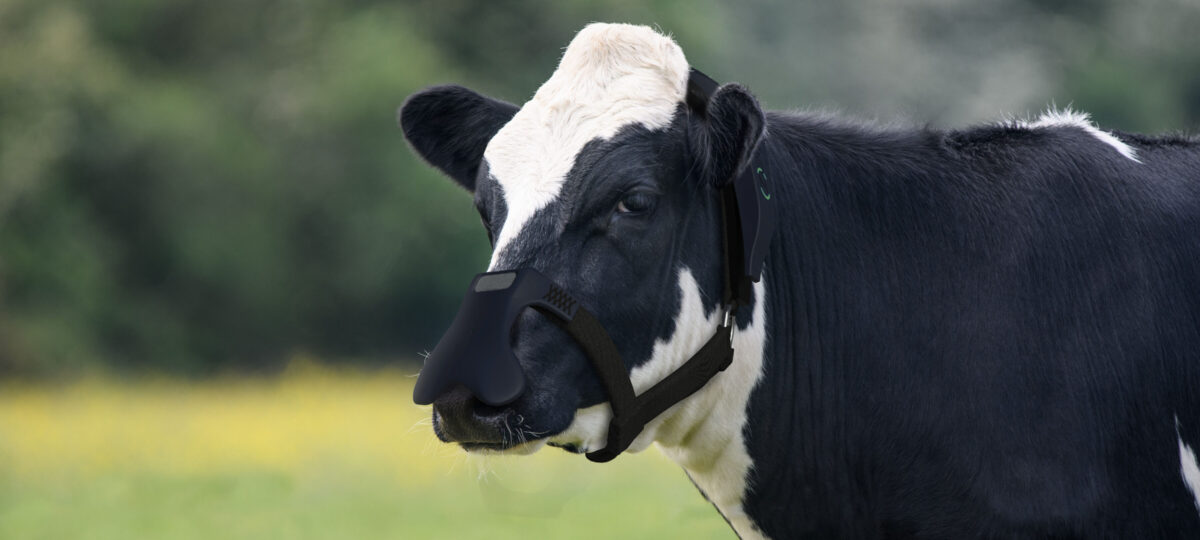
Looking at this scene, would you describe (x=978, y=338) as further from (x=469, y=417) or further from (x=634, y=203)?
(x=469, y=417)

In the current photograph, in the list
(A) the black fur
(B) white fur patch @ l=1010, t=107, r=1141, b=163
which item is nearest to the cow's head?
(A) the black fur

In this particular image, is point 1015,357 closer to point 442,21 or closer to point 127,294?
point 127,294

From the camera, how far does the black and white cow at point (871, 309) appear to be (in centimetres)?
333

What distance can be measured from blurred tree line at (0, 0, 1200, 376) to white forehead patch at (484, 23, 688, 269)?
1894 centimetres

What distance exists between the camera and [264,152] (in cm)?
2325

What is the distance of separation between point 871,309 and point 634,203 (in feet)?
2.67

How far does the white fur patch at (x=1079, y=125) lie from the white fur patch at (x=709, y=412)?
1.03 metres

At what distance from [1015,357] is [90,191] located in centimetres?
2051

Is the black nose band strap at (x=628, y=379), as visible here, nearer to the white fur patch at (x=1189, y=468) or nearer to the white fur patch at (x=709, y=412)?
the white fur patch at (x=709, y=412)

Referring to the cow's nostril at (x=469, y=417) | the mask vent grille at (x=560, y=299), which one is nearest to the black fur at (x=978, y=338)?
the mask vent grille at (x=560, y=299)

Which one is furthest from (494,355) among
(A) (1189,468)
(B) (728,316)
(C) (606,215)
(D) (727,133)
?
(A) (1189,468)

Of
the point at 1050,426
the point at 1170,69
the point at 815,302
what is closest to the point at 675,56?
the point at 815,302

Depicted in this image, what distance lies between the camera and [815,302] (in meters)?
3.71

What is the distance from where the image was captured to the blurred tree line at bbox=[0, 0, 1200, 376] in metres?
21.1
